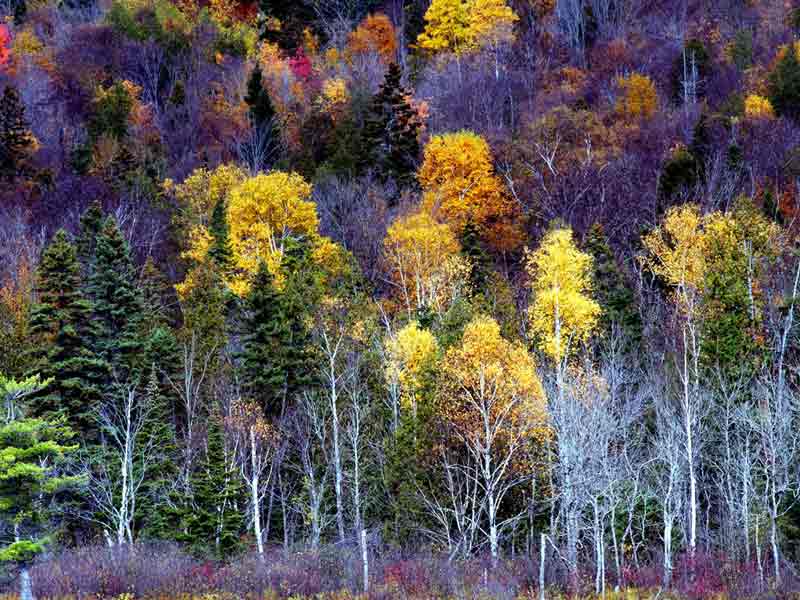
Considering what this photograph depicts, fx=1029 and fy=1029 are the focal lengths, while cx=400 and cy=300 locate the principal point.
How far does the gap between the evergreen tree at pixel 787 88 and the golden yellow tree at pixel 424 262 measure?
25.6 metres

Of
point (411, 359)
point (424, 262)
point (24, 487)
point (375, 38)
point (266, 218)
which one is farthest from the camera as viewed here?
point (375, 38)

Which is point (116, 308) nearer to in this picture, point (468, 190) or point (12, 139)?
point (468, 190)

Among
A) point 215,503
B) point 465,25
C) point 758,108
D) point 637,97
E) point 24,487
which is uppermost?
point 465,25

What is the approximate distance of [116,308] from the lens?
4216 centimetres

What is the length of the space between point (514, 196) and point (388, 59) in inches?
1236

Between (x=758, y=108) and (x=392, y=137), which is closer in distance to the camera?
(x=758, y=108)

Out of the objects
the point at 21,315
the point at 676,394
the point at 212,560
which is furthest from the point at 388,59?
the point at 212,560

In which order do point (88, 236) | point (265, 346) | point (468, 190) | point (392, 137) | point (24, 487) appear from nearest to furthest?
point (24, 487)
point (265, 346)
point (88, 236)
point (468, 190)
point (392, 137)

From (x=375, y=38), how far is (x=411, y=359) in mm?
57232

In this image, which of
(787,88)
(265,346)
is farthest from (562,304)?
(787,88)

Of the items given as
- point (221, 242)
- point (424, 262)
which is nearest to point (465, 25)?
point (424, 262)

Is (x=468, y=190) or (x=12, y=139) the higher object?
(x=12, y=139)

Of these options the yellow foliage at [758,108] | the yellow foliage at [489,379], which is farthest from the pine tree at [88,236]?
the yellow foliage at [758,108]

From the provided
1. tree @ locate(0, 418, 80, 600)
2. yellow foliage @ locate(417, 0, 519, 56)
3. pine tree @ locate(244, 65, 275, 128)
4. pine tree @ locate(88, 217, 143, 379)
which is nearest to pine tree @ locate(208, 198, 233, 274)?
pine tree @ locate(88, 217, 143, 379)
